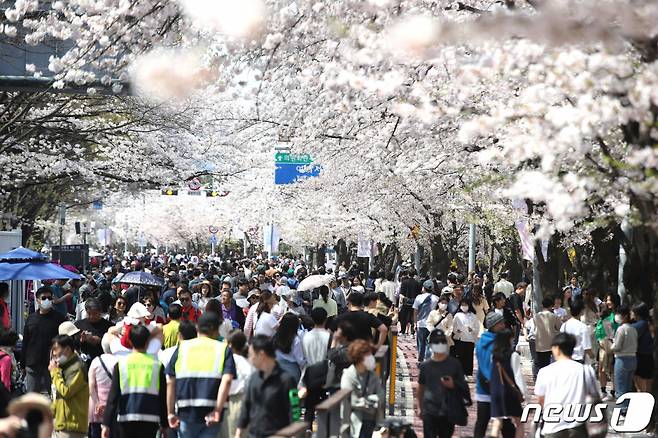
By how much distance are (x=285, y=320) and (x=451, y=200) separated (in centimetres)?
1902

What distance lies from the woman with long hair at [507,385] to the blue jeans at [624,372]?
190 inches

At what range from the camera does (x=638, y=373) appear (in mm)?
14891

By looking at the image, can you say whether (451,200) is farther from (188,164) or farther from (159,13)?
(159,13)

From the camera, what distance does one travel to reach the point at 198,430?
30.0 ft

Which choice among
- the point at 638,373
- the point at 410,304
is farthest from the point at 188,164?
the point at 638,373

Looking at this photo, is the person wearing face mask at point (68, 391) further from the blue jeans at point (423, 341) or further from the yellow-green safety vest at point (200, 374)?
the blue jeans at point (423, 341)

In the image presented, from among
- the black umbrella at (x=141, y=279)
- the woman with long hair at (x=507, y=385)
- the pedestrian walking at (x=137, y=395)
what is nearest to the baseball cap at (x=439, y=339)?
the woman with long hair at (x=507, y=385)

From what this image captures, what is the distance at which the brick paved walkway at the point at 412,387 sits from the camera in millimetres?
13320

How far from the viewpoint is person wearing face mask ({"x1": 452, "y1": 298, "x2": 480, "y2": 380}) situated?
1716 cm

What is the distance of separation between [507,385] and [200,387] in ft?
9.46

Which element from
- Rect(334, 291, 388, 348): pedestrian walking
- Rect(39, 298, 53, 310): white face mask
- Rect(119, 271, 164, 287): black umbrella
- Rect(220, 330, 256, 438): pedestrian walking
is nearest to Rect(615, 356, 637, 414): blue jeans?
Rect(334, 291, 388, 348): pedestrian walking

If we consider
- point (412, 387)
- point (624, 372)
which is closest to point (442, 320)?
point (412, 387)

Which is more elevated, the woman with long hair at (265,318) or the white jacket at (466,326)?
the woman with long hair at (265,318)

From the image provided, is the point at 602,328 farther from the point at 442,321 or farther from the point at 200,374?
the point at 200,374
